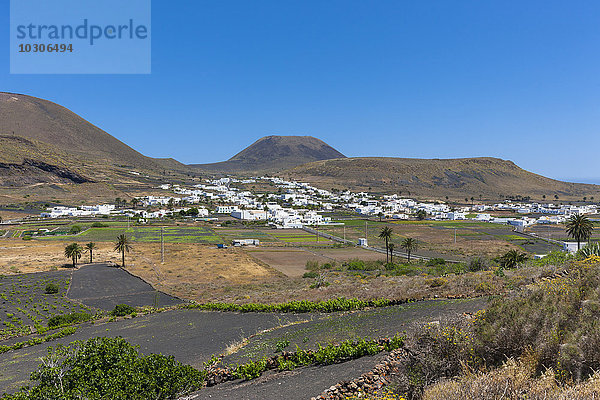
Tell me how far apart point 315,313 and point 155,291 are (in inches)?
828

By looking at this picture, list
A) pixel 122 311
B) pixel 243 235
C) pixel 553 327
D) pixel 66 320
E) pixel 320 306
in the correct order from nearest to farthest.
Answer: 1. pixel 553 327
2. pixel 320 306
3. pixel 66 320
4. pixel 122 311
5. pixel 243 235

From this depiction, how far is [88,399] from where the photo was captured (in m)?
7.04

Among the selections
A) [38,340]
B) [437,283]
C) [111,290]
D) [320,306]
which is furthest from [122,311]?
[437,283]

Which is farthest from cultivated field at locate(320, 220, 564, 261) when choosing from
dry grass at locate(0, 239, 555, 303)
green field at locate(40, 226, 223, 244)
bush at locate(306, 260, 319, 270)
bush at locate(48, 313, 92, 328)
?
bush at locate(48, 313, 92, 328)

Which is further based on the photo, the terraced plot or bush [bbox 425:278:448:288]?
the terraced plot

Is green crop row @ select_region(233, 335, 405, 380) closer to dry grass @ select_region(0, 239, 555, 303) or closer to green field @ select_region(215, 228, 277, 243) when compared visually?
dry grass @ select_region(0, 239, 555, 303)

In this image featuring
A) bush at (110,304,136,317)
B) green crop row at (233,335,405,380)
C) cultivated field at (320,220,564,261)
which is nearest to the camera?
green crop row at (233,335,405,380)

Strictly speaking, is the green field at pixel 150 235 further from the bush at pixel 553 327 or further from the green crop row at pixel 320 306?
the bush at pixel 553 327

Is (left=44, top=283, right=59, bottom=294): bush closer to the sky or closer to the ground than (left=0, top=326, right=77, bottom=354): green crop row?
closer to the ground

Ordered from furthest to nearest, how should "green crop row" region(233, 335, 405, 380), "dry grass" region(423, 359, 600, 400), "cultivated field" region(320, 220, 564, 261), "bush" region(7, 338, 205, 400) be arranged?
1. "cultivated field" region(320, 220, 564, 261)
2. "green crop row" region(233, 335, 405, 380)
3. "bush" region(7, 338, 205, 400)
4. "dry grass" region(423, 359, 600, 400)

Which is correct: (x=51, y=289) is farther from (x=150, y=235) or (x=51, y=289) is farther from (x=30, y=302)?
(x=150, y=235)

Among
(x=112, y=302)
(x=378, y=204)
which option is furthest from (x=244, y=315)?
(x=378, y=204)

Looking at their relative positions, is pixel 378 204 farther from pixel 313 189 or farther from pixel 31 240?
pixel 31 240

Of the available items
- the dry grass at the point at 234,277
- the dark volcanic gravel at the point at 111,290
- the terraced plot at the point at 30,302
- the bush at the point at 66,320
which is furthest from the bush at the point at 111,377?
the dark volcanic gravel at the point at 111,290
